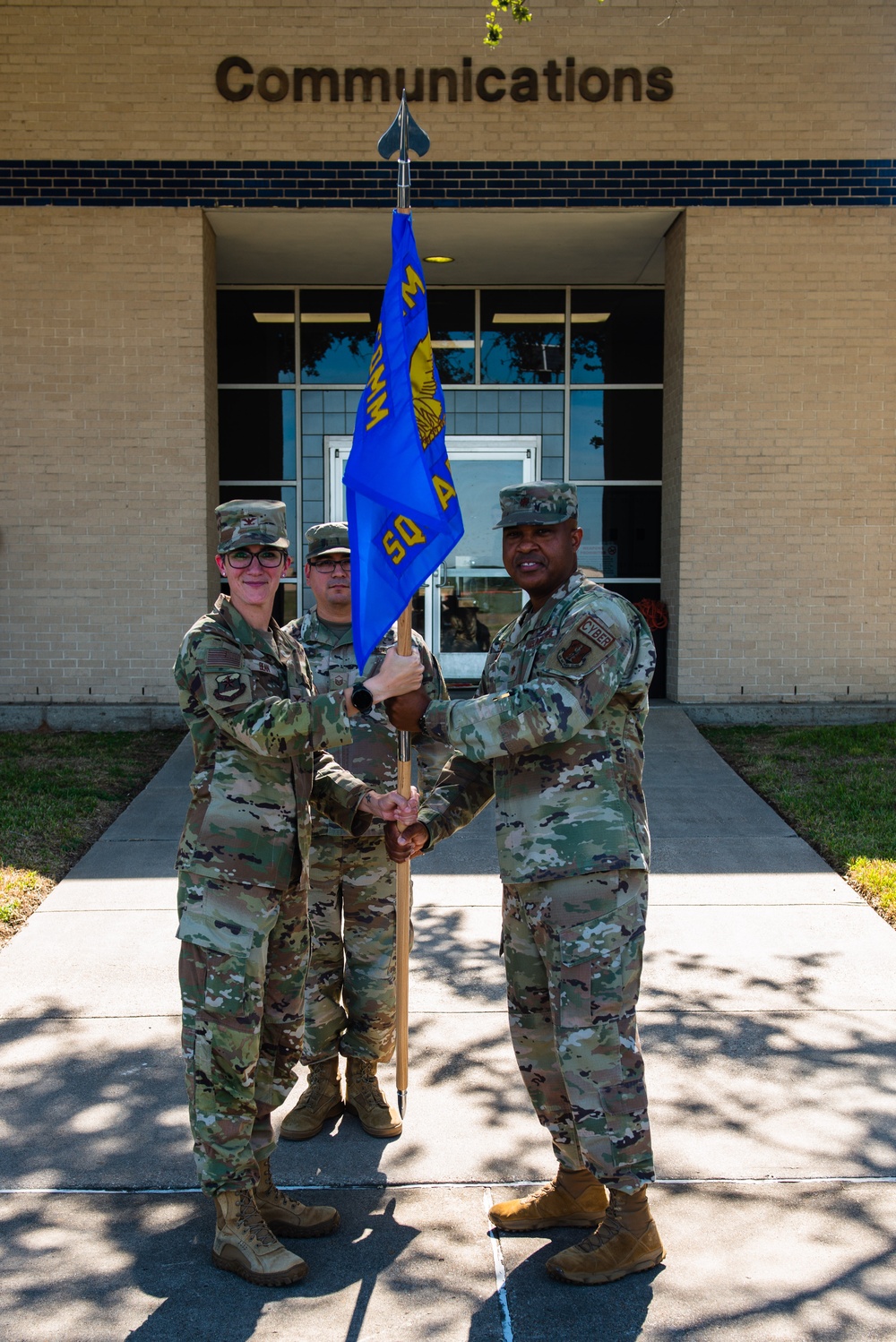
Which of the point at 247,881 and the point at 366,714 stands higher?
the point at 366,714

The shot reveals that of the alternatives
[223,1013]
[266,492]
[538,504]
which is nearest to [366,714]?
[538,504]

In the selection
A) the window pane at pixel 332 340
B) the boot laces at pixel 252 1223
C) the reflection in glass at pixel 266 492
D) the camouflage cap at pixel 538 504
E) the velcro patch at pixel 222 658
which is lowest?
the boot laces at pixel 252 1223

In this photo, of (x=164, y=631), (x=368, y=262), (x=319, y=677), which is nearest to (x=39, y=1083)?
(x=319, y=677)

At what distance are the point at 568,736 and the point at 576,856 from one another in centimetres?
35

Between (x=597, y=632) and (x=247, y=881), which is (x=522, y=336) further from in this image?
(x=247, y=881)

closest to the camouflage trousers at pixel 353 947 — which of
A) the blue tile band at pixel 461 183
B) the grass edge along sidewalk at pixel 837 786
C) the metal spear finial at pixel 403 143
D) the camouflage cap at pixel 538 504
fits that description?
the camouflage cap at pixel 538 504

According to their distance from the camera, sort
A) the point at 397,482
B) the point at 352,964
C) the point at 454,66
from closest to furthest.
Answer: the point at 397,482 → the point at 352,964 → the point at 454,66

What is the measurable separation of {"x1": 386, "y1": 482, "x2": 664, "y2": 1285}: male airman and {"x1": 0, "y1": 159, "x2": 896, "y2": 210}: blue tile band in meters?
8.62

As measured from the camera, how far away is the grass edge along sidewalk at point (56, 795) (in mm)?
6891

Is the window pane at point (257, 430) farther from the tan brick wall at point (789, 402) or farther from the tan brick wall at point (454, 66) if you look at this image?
the tan brick wall at point (789, 402)

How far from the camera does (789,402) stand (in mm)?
11219

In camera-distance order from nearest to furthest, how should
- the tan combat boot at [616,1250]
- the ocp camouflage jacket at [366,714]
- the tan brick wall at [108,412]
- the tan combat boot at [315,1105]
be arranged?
the tan combat boot at [616,1250] → the tan combat boot at [315,1105] → the ocp camouflage jacket at [366,714] → the tan brick wall at [108,412]

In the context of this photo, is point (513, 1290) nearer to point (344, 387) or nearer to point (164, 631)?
point (164, 631)

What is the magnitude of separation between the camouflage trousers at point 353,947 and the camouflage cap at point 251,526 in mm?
1280
